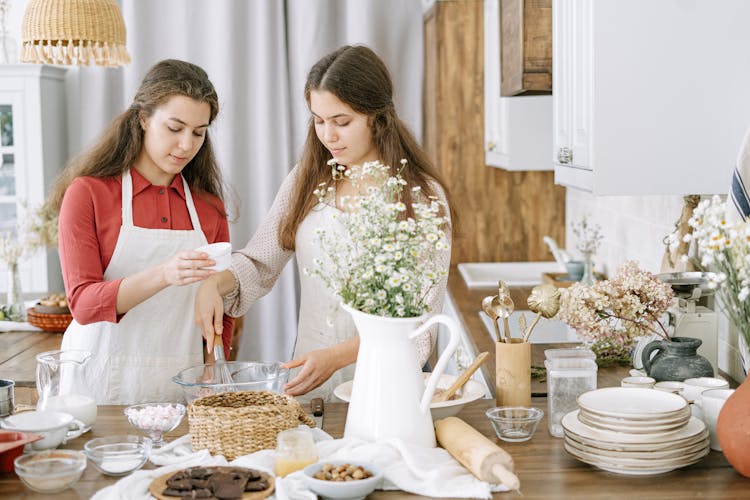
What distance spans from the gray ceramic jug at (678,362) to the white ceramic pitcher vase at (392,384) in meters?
0.59

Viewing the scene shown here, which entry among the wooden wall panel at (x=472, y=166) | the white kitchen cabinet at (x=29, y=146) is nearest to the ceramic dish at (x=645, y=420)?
the wooden wall panel at (x=472, y=166)

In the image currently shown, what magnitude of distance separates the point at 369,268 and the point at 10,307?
8.21 feet

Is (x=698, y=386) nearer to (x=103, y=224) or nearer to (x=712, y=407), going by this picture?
(x=712, y=407)

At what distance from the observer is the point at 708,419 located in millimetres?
1662

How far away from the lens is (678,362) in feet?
6.20

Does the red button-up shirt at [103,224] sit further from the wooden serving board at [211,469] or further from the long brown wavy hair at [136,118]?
the wooden serving board at [211,469]

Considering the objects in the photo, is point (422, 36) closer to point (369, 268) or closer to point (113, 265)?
point (113, 265)

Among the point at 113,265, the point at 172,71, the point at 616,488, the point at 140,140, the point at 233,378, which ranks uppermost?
the point at 172,71

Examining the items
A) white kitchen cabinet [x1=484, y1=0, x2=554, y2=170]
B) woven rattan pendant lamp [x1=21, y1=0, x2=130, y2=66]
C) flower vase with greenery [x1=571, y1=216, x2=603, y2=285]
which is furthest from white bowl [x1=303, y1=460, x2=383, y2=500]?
white kitchen cabinet [x1=484, y1=0, x2=554, y2=170]

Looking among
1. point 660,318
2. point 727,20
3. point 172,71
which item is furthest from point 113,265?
point 727,20

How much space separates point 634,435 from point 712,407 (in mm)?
194

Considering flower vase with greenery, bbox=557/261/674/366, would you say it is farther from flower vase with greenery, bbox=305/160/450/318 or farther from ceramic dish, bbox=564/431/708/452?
flower vase with greenery, bbox=305/160/450/318

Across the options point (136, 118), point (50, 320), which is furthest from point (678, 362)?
point (50, 320)

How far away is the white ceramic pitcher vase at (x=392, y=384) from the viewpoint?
1.56 m
